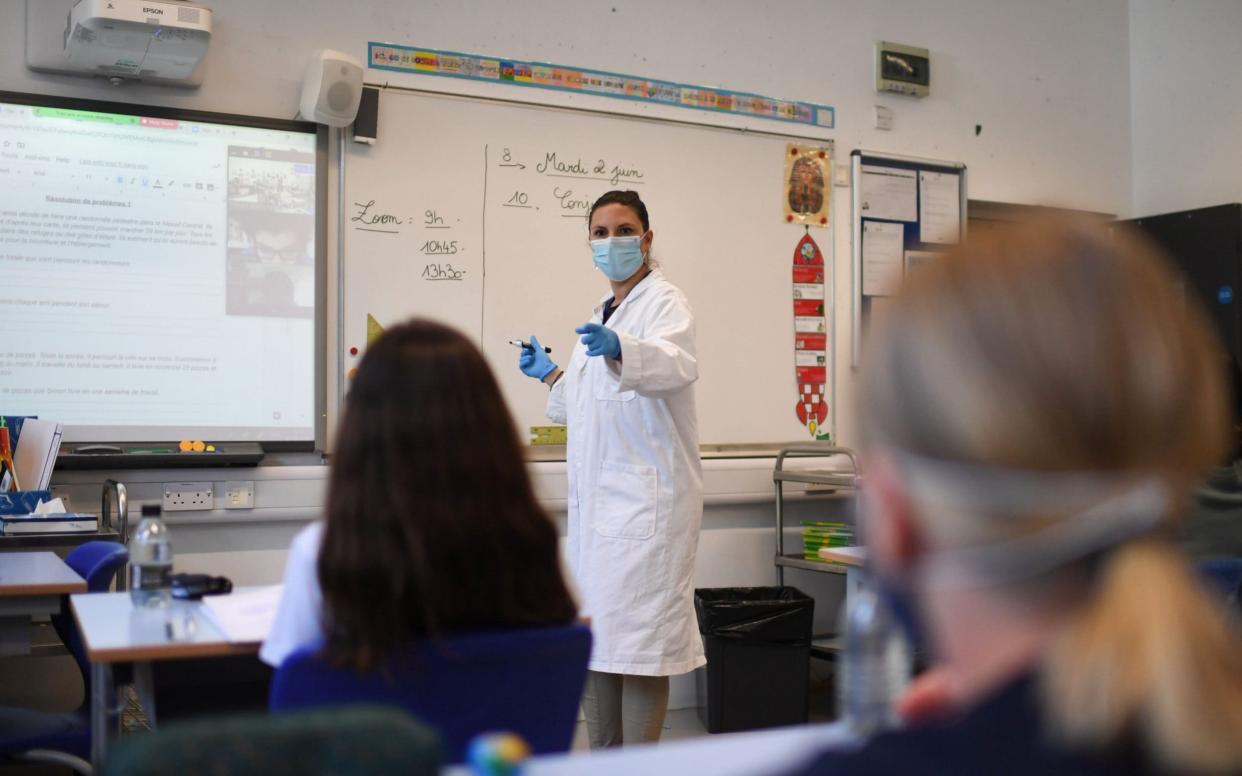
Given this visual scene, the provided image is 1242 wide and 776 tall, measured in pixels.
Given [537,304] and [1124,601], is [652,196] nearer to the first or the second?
[537,304]

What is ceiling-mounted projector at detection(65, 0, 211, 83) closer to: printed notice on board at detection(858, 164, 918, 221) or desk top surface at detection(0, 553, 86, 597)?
desk top surface at detection(0, 553, 86, 597)

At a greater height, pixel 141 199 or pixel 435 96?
pixel 435 96

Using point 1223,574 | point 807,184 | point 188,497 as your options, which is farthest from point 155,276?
point 1223,574

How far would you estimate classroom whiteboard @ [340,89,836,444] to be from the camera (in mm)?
3643

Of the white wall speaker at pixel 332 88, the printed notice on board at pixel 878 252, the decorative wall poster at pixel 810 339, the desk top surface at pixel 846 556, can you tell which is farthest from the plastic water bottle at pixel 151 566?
the printed notice on board at pixel 878 252

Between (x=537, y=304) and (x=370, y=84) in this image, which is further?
(x=537, y=304)

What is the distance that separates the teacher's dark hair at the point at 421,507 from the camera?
4.08 feet

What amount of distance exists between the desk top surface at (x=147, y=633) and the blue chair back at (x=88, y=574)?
1.50 feet

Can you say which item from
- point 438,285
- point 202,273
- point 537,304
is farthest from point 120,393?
point 537,304

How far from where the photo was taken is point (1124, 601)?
1.84ft

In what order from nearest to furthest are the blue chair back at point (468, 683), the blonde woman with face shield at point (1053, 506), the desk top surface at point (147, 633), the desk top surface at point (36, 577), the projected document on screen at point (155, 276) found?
the blonde woman with face shield at point (1053, 506) < the blue chair back at point (468, 683) < the desk top surface at point (147, 633) < the desk top surface at point (36, 577) < the projected document on screen at point (155, 276)

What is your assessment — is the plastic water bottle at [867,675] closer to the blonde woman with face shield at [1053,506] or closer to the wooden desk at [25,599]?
the blonde woman with face shield at [1053,506]

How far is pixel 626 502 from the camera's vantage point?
290 cm

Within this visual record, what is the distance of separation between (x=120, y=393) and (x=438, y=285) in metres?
1.01
